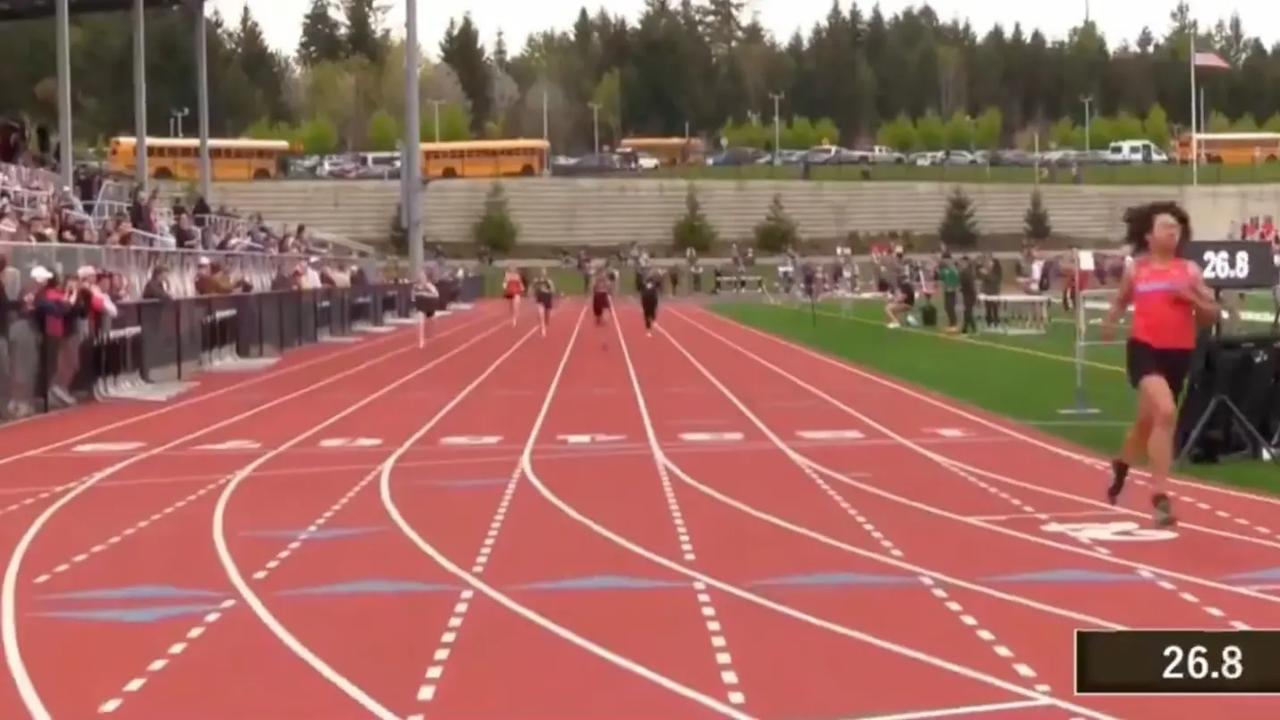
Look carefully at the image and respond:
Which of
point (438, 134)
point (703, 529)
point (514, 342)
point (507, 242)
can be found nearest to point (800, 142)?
point (438, 134)

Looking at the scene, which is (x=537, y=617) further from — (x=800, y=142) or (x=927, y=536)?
(x=800, y=142)

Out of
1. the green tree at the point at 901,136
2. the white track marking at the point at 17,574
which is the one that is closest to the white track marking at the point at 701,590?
the white track marking at the point at 17,574

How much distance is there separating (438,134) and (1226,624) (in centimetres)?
14802

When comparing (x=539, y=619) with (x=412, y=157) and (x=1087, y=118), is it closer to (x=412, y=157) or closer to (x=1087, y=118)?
(x=412, y=157)

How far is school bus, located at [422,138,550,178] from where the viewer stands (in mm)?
128875

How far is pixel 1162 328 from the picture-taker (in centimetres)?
1397

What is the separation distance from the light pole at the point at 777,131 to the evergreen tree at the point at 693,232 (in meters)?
25.6

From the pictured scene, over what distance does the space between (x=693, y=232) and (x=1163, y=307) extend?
326 ft

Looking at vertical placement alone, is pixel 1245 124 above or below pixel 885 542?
above

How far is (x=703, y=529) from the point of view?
14.5m

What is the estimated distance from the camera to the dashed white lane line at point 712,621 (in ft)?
30.1

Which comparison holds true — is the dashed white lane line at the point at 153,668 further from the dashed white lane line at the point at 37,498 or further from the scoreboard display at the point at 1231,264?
the scoreboard display at the point at 1231,264

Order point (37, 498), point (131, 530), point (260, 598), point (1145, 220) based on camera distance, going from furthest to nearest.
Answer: point (37, 498), point (131, 530), point (1145, 220), point (260, 598)

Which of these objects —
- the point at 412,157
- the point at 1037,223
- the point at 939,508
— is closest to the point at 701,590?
the point at 939,508
